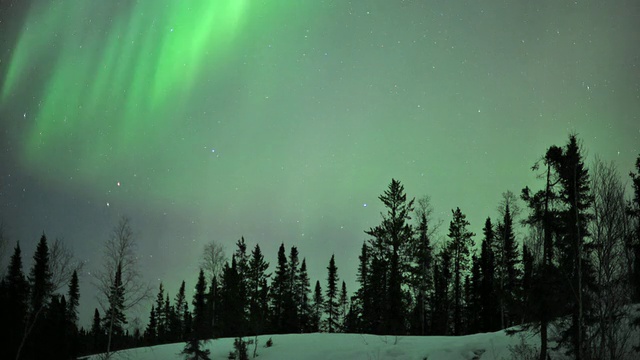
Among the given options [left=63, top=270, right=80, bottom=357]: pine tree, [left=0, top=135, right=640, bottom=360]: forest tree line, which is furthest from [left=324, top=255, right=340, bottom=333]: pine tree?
[left=63, top=270, right=80, bottom=357]: pine tree

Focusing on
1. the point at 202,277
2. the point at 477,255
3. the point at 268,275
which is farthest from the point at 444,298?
the point at 202,277

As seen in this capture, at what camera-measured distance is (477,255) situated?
57.2m

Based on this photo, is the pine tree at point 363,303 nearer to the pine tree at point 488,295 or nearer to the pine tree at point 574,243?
the pine tree at point 488,295

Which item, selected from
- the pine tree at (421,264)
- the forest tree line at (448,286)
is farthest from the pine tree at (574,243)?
the pine tree at (421,264)

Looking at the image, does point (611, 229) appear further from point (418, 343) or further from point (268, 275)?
point (268, 275)

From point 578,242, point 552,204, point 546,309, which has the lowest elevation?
point 546,309

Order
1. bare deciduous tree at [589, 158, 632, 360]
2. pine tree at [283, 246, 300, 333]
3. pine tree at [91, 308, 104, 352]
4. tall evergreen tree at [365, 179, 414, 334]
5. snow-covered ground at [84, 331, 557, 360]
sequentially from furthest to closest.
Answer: pine tree at [91, 308, 104, 352], pine tree at [283, 246, 300, 333], tall evergreen tree at [365, 179, 414, 334], snow-covered ground at [84, 331, 557, 360], bare deciduous tree at [589, 158, 632, 360]

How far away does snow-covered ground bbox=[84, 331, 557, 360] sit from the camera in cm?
2547

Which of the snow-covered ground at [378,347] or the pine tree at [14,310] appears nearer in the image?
the snow-covered ground at [378,347]

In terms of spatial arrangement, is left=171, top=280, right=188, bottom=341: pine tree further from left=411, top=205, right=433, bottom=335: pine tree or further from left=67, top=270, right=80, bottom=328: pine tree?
left=411, top=205, right=433, bottom=335: pine tree

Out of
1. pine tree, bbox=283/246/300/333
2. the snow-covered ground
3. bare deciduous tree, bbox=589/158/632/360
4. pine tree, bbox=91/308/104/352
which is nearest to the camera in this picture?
bare deciduous tree, bbox=589/158/632/360

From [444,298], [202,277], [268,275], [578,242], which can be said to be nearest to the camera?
[578,242]

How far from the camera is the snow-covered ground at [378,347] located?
25.5 metres

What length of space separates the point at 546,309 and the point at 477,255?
35718mm
